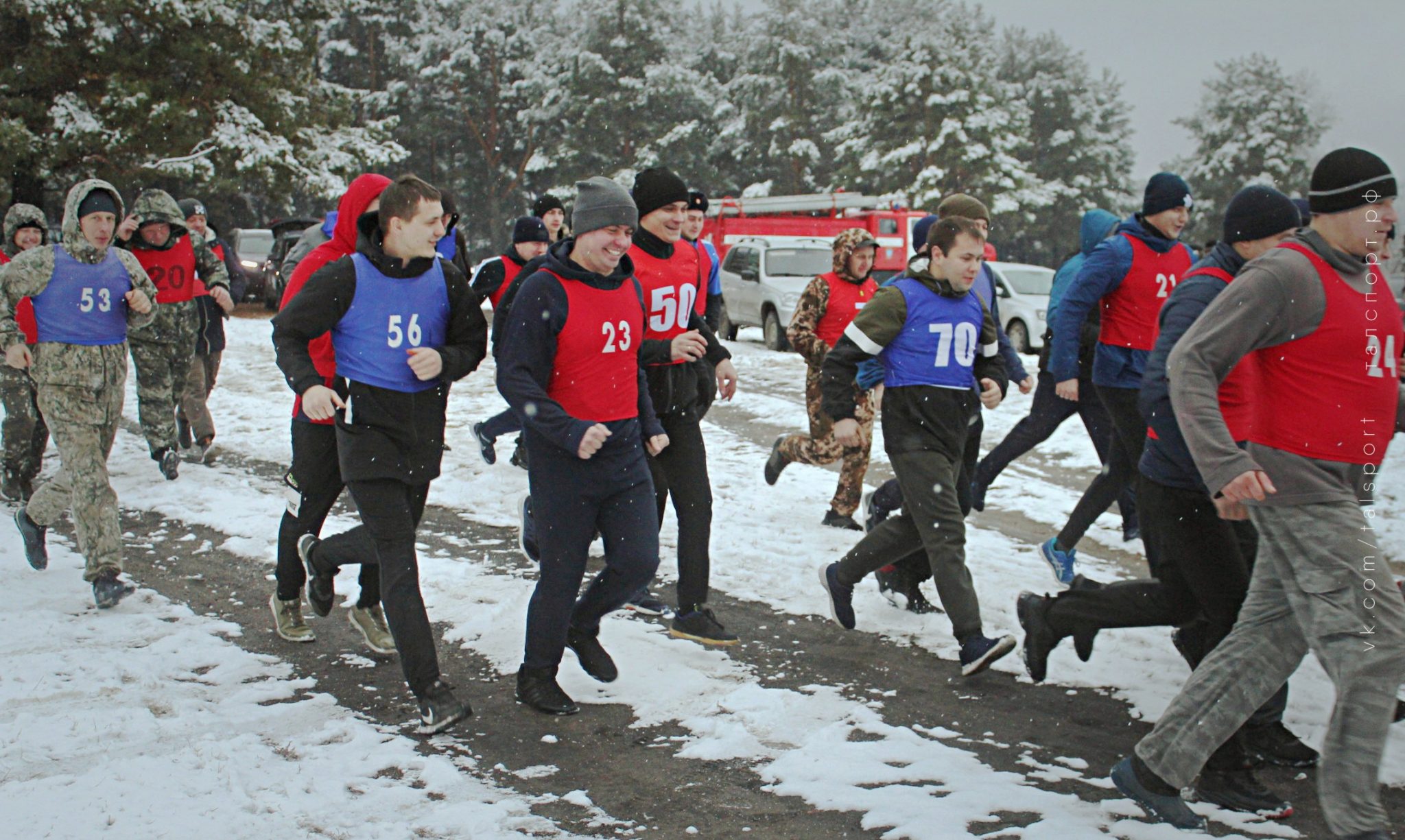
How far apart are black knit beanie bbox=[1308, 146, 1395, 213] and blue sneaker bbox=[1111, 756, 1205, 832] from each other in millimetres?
1742

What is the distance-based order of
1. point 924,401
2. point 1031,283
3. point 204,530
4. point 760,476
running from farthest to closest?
point 1031,283
point 760,476
point 204,530
point 924,401

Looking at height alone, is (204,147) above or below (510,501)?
above

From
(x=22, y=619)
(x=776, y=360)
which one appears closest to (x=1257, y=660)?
(x=22, y=619)

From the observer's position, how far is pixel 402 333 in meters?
4.41

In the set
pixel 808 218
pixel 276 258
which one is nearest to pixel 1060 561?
pixel 276 258

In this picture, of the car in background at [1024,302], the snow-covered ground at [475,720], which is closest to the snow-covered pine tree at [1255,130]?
the car in background at [1024,302]

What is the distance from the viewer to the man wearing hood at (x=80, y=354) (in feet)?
19.9

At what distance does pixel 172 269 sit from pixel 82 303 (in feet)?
10.4

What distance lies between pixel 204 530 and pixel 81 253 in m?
1.98

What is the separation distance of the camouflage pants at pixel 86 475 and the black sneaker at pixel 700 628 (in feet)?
9.45

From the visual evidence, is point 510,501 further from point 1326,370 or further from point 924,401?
point 1326,370

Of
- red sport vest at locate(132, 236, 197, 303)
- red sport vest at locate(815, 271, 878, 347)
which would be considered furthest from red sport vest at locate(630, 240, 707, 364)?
red sport vest at locate(132, 236, 197, 303)

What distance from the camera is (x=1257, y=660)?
3434 mm

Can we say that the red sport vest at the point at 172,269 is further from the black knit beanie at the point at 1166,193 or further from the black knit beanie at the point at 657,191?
the black knit beanie at the point at 1166,193
